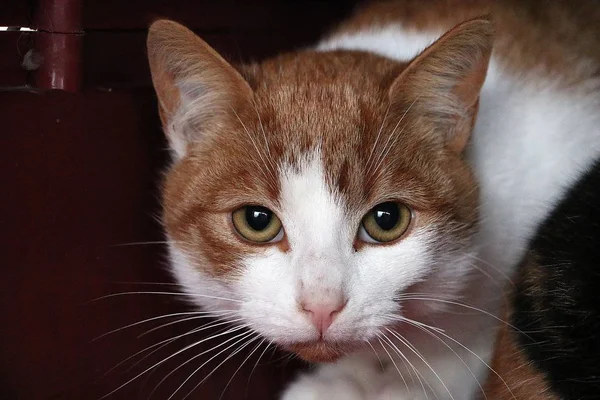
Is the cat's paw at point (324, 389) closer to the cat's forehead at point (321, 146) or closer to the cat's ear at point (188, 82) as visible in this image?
the cat's forehead at point (321, 146)

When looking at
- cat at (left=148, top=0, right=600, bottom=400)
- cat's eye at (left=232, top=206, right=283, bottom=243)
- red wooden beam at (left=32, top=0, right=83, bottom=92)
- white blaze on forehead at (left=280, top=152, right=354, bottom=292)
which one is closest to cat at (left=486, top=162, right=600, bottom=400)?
cat at (left=148, top=0, right=600, bottom=400)

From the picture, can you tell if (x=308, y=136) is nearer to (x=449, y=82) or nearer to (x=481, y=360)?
(x=449, y=82)

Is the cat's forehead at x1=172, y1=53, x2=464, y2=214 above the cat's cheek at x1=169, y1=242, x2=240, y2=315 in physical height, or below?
above

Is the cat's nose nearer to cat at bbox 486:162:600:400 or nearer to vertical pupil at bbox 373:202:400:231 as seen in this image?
vertical pupil at bbox 373:202:400:231

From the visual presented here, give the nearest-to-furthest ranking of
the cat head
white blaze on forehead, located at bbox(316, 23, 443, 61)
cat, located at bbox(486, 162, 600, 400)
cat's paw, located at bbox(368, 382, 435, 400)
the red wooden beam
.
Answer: cat, located at bbox(486, 162, 600, 400) < the cat head < the red wooden beam < cat's paw, located at bbox(368, 382, 435, 400) < white blaze on forehead, located at bbox(316, 23, 443, 61)

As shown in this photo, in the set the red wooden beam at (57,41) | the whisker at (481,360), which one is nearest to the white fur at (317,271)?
the whisker at (481,360)

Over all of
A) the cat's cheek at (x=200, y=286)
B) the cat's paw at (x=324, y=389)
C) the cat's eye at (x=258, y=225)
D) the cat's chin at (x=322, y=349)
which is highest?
the cat's eye at (x=258, y=225)

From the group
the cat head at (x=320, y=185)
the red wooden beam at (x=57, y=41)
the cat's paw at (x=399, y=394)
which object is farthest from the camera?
the cat's paw at (x=399, y=394)

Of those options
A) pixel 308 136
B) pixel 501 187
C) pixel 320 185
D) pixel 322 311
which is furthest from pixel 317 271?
pixel 501 187
